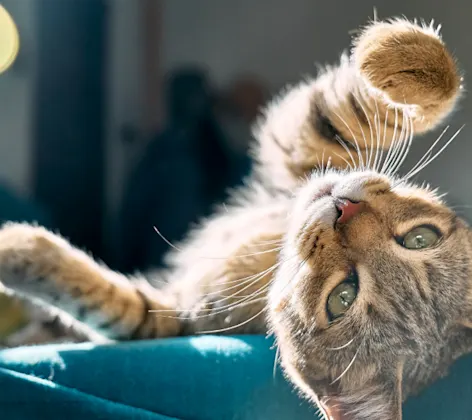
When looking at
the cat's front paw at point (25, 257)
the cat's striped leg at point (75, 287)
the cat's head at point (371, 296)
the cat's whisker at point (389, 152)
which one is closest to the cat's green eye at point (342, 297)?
the cat's head at point (371, 296)

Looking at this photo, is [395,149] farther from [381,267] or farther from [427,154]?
[381,267]

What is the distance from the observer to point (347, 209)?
63 centimetres

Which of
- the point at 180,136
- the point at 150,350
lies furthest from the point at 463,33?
the point at 180,136

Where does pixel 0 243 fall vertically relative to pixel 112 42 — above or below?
below

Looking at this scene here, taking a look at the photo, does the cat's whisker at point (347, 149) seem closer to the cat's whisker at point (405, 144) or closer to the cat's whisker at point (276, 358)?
the cat's whisker at point (405, 144)

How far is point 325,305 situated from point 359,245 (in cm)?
7

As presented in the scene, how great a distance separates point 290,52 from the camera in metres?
1.25

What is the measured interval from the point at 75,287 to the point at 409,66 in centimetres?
49

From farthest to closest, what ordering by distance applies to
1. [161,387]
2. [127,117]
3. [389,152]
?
[127,117]
[389,152]
[161,387]

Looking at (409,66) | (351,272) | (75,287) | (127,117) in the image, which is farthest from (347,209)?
(127,117)

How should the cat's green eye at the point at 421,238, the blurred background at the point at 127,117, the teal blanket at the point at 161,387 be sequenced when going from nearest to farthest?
the teal blanket at the point at 161,387, the cat's green eye at the point at 421,238, the blurred background at the point at 127,117

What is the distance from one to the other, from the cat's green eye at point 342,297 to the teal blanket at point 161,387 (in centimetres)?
8

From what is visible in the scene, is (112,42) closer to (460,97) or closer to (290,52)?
(290,52)

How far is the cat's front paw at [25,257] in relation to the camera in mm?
711
